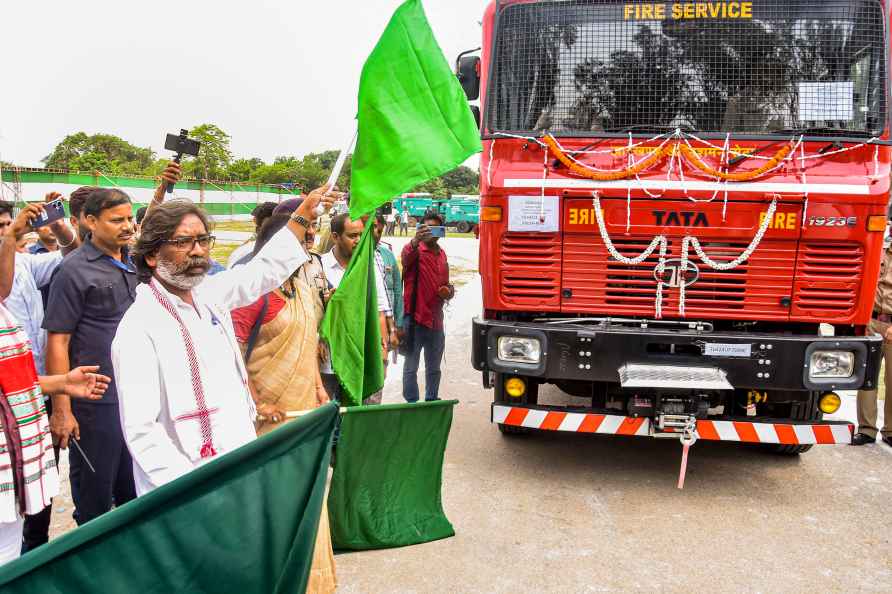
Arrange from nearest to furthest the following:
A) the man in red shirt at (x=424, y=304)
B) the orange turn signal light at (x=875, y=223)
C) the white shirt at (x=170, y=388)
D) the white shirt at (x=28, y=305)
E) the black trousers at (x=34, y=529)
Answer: the white shirt at (x=170, y=388)
the black trousers at (x=34, y=529)
the white shirt at (x=28, y=305)
the orange turn signal light at (x=875, y=223)
the man in red shirt at (x=424, y=304)

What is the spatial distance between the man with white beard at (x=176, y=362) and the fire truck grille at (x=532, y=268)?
7.79 ft

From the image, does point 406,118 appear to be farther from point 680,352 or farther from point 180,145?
point 680,352

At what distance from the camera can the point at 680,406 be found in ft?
15.5

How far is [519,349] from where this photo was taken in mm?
4812

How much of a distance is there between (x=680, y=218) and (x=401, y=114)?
218cm

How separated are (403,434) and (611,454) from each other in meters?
2.34

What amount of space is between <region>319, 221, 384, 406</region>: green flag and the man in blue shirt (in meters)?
0.99

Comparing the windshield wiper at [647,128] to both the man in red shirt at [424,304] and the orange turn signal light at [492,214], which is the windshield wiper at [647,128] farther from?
Result: the man in red shirt at [424,304]

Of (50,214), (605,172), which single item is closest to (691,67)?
(605,172)

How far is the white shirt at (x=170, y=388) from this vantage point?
7.67 ft

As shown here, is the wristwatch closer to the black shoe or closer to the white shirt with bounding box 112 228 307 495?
the white shirt with bounding box 112 228 307 495

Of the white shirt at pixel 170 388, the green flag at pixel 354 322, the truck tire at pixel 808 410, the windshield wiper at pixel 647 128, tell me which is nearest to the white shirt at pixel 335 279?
the green flag at pixel 354 322

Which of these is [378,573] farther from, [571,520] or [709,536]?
[709,536]

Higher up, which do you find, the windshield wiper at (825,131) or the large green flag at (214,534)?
the windshield wiper at (825,131)
